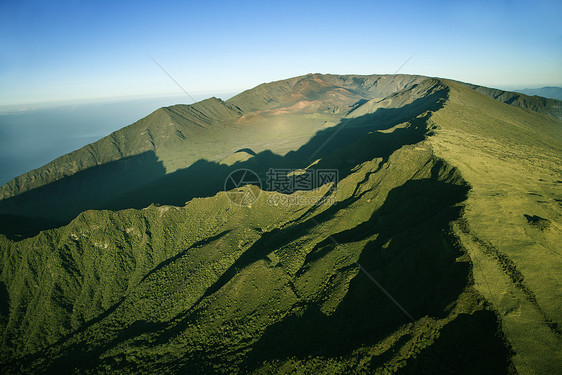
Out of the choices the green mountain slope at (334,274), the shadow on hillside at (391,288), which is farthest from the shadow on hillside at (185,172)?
the shadow on hillside at (391,288)

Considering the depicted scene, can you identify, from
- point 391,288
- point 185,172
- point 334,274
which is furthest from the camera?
point 185,172

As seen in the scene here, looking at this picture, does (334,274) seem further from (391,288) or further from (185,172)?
(185,172)

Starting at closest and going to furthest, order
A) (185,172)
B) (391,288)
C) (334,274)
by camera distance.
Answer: (391,288) < (334,274) < (185,172)

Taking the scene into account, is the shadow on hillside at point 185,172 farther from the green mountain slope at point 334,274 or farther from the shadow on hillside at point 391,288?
the shadow on hillside at point 391,288

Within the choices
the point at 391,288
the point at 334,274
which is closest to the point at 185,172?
the point at 334,274

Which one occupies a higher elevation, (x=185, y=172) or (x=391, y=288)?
(x=185, y=172)

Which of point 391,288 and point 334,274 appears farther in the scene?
point 334,274

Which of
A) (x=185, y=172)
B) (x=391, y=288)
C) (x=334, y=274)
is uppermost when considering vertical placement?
(x=185, y=172)
